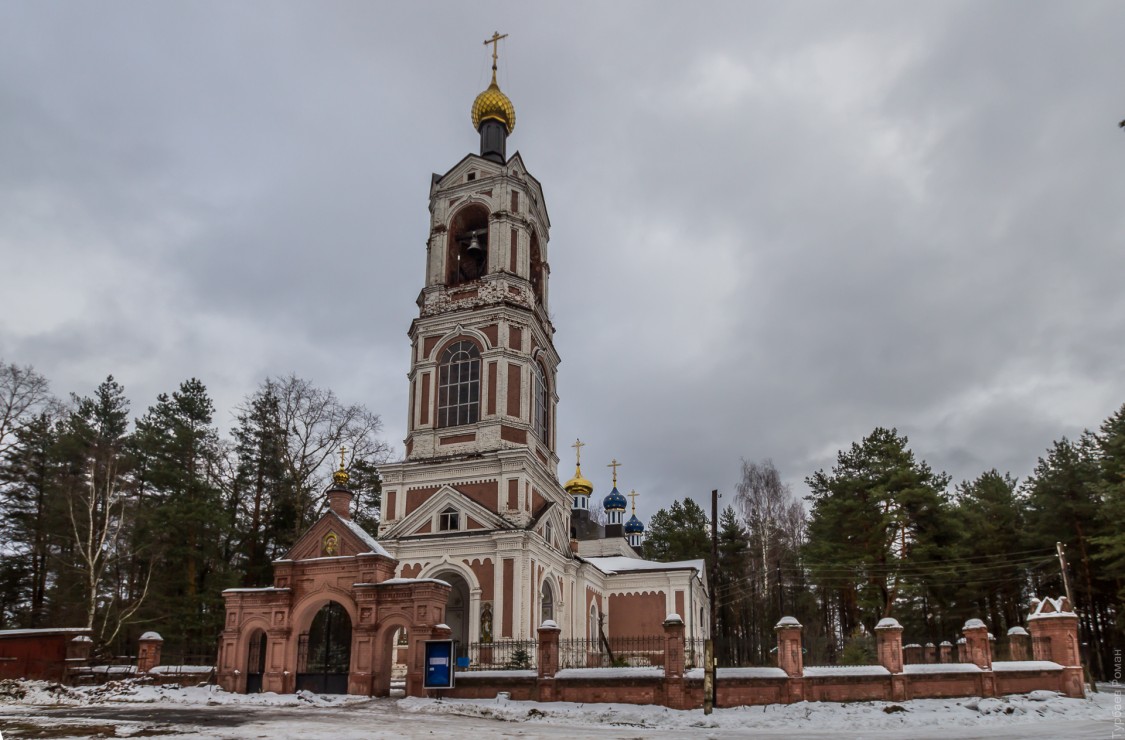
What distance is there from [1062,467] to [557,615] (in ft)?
72.5

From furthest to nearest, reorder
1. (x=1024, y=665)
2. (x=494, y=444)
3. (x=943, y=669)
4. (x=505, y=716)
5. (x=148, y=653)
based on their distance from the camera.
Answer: (x=494, y=444), (x=148, y=653), (x=1024, y=665), (x=943, y=669), (x=505, y=716)

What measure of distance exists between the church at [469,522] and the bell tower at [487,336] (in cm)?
6

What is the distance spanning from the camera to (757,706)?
1748 cm

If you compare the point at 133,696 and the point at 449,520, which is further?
the point at 449,520

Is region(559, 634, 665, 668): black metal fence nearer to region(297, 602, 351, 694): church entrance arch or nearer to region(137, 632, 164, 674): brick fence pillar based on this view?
region(297, 602, 351, 694): church entrance arch

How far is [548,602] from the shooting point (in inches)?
1154

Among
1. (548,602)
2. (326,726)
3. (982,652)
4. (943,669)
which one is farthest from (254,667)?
(982,652)

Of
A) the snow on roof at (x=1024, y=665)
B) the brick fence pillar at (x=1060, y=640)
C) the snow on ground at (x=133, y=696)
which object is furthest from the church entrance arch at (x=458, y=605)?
the brick fence pillar at (x=1060, y=640)

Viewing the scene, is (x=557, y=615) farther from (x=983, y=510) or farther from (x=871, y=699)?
(x=983, y=510)

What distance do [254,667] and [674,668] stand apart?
446 inches

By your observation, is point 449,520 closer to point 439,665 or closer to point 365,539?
point 365,539

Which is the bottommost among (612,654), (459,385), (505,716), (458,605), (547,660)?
(505,716)

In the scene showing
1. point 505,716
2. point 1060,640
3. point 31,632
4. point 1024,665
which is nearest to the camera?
point 505,716

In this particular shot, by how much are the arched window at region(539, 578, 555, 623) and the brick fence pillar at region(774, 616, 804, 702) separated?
1222 cm
